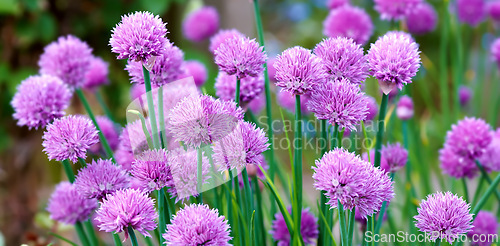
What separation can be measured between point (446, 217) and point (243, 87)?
0.32 m

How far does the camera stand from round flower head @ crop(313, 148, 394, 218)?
51 cm

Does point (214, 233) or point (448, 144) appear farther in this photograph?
point (448, 144)

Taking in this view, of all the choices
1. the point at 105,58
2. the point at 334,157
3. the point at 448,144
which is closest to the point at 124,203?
the point at 334,157

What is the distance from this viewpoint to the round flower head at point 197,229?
50cm

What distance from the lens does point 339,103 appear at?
22.0 inches

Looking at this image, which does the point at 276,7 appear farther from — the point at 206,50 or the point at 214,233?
the point at 214,233

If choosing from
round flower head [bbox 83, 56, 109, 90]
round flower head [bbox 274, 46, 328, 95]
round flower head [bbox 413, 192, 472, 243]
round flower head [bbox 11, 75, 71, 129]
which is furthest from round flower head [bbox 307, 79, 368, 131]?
round flower head [bbox 83, 56, 109, 90]

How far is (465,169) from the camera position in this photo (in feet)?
2.88

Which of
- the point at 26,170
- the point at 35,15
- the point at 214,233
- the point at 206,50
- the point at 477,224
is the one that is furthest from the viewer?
the point at 206,50

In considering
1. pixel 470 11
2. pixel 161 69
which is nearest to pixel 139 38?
pixel 161 69

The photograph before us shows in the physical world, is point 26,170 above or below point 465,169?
above

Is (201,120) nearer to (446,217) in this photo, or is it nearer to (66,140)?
(66,140)

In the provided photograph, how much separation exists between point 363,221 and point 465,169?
0.25 m

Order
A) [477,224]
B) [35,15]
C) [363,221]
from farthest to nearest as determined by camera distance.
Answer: [35,15] < [477,224] < [363,221]
